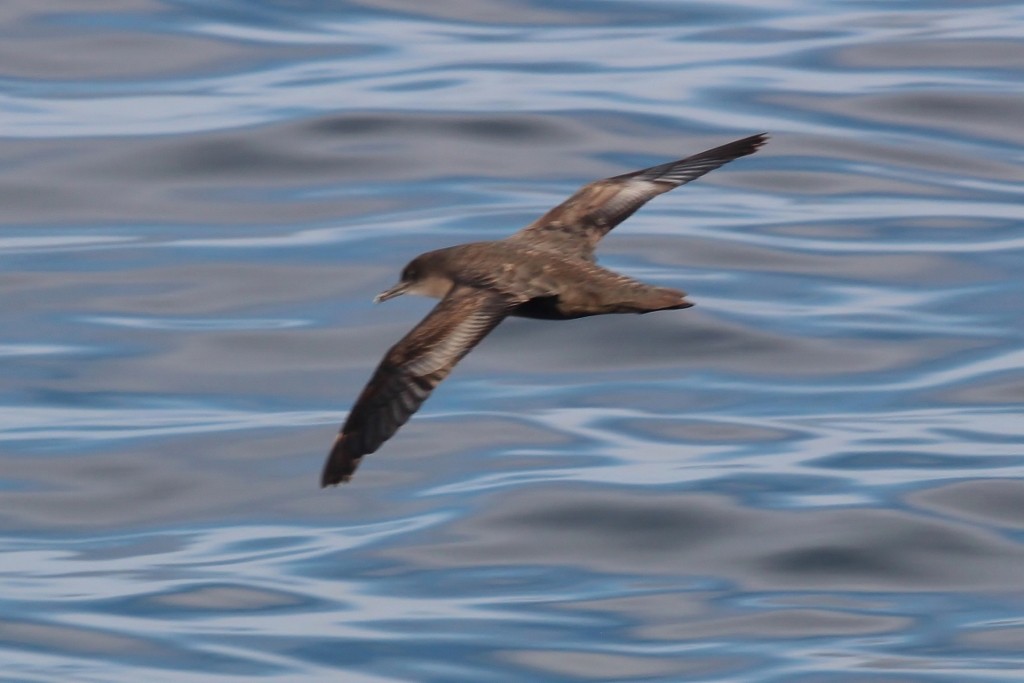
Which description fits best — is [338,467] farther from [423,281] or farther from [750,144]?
[750,144]

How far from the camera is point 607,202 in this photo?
9.01 m

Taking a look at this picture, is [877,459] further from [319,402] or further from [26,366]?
[26,366]

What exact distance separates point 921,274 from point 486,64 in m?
5.40

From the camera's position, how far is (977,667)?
411 inches

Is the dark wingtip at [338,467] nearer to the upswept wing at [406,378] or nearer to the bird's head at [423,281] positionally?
the upswept wing at [406,378]

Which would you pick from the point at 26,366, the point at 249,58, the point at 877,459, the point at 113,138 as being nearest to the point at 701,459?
the point at 877,459

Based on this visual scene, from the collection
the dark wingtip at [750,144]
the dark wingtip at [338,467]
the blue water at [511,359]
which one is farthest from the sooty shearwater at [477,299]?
the blue water at [511,359]

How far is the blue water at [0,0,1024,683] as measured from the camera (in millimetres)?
11008

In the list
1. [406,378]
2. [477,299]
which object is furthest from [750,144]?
[406,378]

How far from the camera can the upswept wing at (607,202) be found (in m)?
8.57

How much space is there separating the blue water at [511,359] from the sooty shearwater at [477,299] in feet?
8.71

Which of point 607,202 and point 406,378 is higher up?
point 607,202

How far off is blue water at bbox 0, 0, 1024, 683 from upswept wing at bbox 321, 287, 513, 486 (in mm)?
3200

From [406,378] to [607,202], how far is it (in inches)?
80.7
